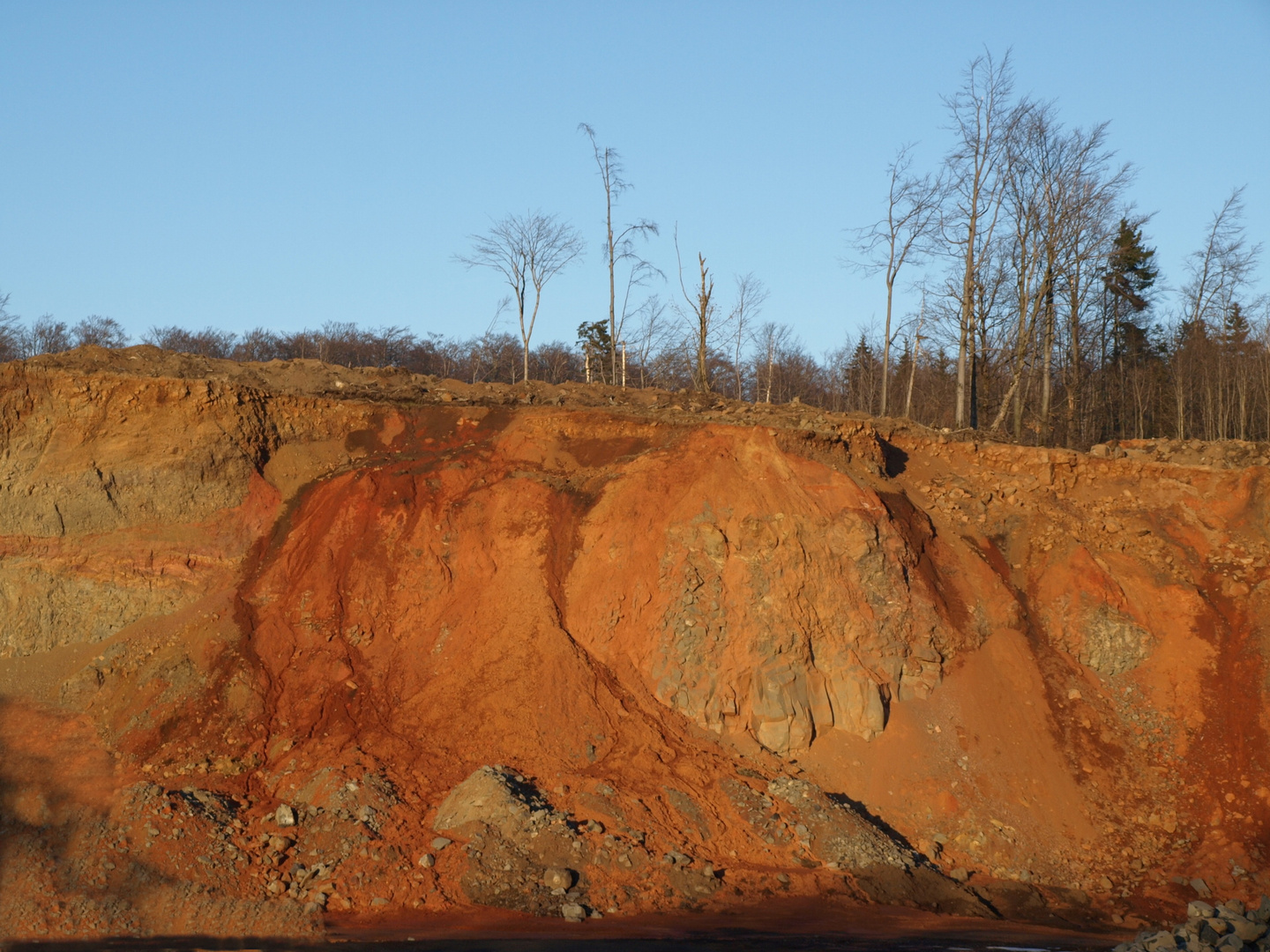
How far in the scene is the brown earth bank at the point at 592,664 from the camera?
11.8 m

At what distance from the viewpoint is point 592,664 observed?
48.8 ft

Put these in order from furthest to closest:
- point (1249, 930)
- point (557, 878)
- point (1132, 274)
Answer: point (1132, 274) < point (557, 878) < point (1249, 930)

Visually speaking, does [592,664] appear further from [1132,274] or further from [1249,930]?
[1132,274]

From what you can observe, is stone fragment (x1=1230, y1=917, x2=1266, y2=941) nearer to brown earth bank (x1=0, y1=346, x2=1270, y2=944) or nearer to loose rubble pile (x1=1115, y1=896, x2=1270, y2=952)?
loose rubble pile (x1=1115, y1=896, x2=1270, y2=952)

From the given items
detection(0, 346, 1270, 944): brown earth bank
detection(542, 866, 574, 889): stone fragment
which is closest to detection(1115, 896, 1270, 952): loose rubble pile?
detection(0, 346, 1270, 944): brown earth bank

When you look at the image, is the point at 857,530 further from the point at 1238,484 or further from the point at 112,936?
the point at 112,936

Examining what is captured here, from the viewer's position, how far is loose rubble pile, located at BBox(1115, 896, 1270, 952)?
368 inches

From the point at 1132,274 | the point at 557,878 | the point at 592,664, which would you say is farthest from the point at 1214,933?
the point at 1132,274

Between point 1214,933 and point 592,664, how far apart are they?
8686 mm

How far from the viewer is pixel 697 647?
48.6 feet

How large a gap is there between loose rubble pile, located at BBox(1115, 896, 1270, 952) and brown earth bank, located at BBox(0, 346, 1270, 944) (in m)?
2.04

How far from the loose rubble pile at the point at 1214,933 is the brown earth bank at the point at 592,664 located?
2039 mm

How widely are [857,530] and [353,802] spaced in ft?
29.2

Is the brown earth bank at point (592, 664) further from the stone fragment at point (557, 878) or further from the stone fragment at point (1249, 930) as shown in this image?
the stone fragment at point (1249, 930)
